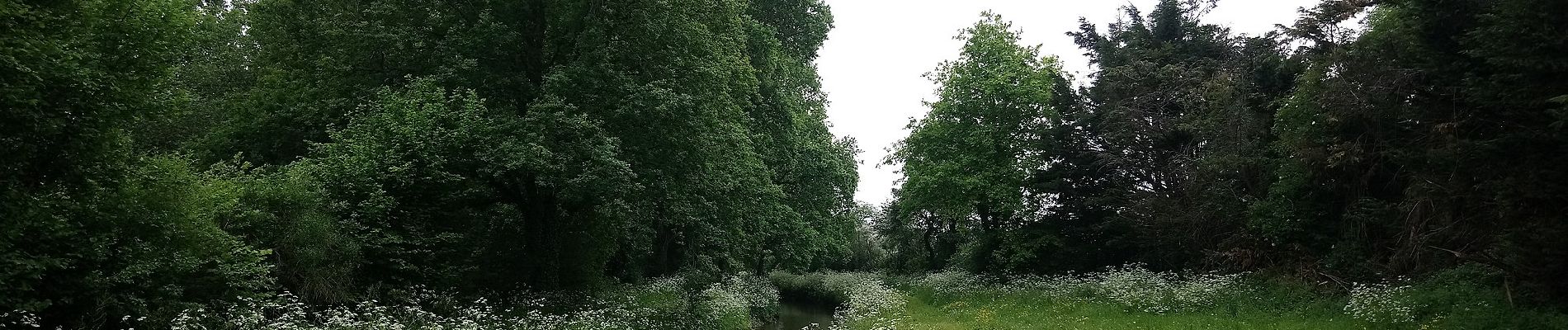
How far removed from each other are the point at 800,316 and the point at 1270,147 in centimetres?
2114

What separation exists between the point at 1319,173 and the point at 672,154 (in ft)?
45.9

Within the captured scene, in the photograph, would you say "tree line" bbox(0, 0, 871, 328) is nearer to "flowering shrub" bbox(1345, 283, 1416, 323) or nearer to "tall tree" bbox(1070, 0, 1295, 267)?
"tall tree" bbox(1070, 0, 1295, 267)

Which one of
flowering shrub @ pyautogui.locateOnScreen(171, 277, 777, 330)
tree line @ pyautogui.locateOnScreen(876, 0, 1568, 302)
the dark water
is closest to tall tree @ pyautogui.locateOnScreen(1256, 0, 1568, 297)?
tree line @ pyautogui.locateOnScreen(876, 0, 1568, 302)

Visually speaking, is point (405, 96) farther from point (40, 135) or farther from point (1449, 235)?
point (1449, 235)

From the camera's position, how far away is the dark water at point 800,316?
99.6ft

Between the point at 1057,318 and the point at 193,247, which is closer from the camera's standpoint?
the point at 193,247

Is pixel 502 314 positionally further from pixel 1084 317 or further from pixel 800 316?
pixel 800 316

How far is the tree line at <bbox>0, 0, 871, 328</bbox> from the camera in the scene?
10062mm

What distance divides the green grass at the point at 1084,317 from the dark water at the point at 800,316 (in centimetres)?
515

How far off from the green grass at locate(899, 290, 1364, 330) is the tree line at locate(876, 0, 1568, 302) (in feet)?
7.00

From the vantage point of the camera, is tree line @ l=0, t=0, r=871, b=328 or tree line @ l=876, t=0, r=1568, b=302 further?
tree line @ l=876, t=0, r=1568, b=302

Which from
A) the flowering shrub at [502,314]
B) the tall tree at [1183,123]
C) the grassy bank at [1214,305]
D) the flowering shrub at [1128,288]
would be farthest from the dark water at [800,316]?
the tall tree at [1183,123]

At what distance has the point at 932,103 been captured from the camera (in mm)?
36969

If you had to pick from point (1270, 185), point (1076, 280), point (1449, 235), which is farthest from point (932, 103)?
point (1449, 235)
